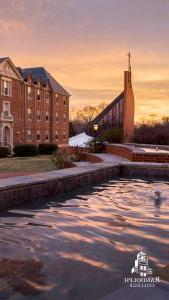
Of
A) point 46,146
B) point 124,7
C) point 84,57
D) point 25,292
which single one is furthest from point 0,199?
point 46,146

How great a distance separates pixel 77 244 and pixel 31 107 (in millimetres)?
45850

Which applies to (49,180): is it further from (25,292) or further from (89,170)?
(25,292)

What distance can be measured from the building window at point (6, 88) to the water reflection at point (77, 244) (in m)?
36.9

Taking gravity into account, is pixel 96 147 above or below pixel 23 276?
above

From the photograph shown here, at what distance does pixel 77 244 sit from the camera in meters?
5.35

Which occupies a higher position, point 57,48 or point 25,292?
point 57,48

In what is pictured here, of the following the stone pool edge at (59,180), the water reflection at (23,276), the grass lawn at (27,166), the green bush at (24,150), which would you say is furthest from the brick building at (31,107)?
the water reflection at (23,276)

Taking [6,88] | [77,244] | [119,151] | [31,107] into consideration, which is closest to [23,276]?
[77,244]

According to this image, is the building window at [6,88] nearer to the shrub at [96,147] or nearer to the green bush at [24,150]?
the green bush at [24,150]

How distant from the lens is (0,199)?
7.18 meters

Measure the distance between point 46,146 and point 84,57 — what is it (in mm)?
18746

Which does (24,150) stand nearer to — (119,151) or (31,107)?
(31,107)

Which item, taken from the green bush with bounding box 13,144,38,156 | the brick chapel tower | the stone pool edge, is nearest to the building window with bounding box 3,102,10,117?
the green bush with bounding box 13,144,38,156

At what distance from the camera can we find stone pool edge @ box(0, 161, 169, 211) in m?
7.66
